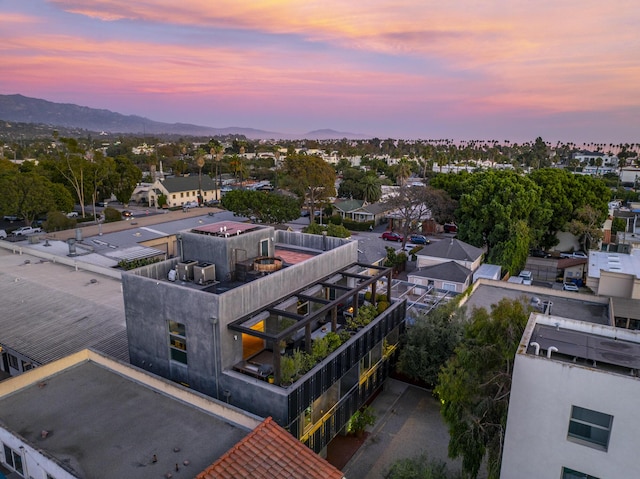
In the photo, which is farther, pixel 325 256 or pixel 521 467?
pixel 325 256

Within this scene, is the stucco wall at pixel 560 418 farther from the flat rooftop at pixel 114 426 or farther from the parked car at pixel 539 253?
the parked car at pixel 539 253

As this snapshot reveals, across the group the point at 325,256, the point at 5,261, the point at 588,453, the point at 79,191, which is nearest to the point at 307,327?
the point at 325,256

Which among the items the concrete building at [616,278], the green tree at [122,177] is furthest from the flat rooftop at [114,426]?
the green tree at [122,177]

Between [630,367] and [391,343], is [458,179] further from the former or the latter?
[630,367]

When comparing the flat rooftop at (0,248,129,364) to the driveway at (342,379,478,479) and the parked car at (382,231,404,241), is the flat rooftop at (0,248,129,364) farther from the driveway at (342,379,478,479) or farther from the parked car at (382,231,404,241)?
the parked car at (382,231,404,241)

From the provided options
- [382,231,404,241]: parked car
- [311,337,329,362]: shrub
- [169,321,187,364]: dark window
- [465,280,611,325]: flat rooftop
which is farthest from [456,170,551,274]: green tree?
[169,321,187,364]: dark window
